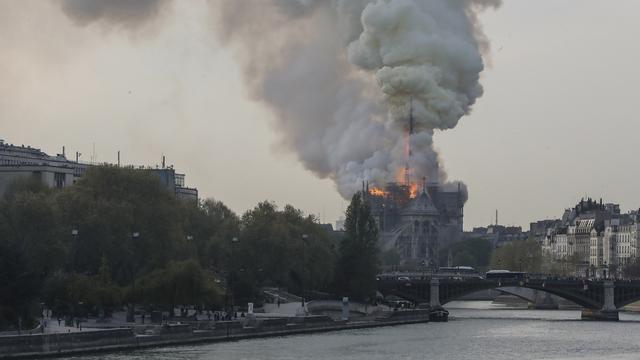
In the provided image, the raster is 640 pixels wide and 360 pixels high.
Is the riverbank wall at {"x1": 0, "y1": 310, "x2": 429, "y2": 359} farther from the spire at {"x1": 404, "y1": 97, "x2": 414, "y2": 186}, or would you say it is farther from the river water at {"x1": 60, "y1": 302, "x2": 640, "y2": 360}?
the spire at {"x1": 404, "y1": 97, "x2": 414, "y2": 186}

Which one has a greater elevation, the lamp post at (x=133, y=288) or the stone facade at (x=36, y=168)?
the stone facade at (x=36, y=168)

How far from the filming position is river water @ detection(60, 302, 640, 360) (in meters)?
75.4

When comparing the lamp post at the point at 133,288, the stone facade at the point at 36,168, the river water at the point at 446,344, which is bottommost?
the river water at the point at 446,344

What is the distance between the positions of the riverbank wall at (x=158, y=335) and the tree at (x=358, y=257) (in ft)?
32.7

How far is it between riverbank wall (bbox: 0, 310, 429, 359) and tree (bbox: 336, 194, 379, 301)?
32.7 ft

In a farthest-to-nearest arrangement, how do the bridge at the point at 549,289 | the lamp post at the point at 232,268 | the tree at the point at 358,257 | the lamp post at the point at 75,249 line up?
the bridge at the point at 549,289 < the tree at the point at 358,257 < the lamp post at the point at 232,268 < the lamp post at the point at 75,249

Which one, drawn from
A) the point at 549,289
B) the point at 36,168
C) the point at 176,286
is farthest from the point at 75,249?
the point at 549,289

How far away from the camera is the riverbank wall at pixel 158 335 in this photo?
66.1m

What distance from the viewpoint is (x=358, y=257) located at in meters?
117

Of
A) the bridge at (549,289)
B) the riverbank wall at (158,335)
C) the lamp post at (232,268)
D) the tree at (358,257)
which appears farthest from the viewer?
the bridge at (549,289)

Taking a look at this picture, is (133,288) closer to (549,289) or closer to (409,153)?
(549,289)

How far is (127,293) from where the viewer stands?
87.8 metres

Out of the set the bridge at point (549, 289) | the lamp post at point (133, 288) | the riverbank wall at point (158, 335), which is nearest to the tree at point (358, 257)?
the bridge at point (549, 289)

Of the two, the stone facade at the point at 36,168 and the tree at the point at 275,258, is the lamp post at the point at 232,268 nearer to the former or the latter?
the tree at the point at 275,258
